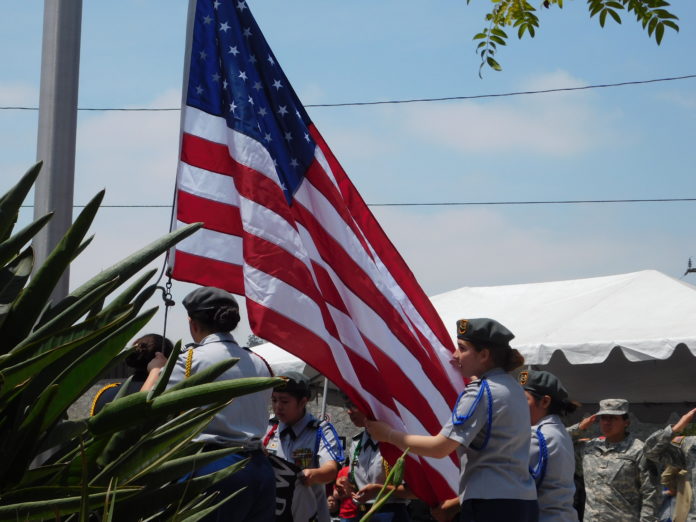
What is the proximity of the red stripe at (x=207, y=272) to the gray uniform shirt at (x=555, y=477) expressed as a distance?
6.41 feet

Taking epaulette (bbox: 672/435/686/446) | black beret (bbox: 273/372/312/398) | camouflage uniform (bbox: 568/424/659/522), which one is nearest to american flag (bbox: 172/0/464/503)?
black beret (bbox: 273/372/312/398)

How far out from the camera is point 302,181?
4766 mm

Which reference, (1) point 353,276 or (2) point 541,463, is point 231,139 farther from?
(2) point 541,463

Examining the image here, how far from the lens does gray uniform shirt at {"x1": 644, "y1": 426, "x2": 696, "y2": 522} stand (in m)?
7.50

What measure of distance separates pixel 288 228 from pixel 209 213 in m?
0.44

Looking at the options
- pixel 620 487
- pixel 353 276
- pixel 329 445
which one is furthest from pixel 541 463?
pixel 620 487

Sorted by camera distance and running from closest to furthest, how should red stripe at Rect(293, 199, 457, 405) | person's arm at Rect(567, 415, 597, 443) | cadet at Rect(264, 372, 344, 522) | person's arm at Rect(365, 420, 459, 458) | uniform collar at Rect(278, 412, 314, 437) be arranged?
person's arm at Rect(365, 420, 459, 458)
red stripe at Rect(293, 199, 457, 405)
cadet at Rect(264, 372, 344, 522)
uniform collar at Rect(278, 412, 314, 437)
person's arm at Rect(567, 415, 597, 443)

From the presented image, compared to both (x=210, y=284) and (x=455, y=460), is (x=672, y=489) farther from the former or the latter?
(x=210, y=284)

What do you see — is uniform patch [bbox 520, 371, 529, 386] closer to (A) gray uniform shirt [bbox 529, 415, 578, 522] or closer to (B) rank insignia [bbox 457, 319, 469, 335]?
(A) gray uniform shirt [bbox 529, 415, 578, 522]

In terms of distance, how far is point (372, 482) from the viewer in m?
7.17

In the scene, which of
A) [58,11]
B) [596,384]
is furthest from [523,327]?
[58,11]

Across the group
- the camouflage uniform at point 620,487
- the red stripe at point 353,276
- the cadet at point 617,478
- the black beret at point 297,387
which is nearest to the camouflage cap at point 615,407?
the cadet at point 617,478

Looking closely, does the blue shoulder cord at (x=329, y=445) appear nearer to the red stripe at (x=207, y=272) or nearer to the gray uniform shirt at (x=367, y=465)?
the gray uniform shirt at (x=367, y=465)

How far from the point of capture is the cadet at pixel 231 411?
Answer: 13.1 ft
